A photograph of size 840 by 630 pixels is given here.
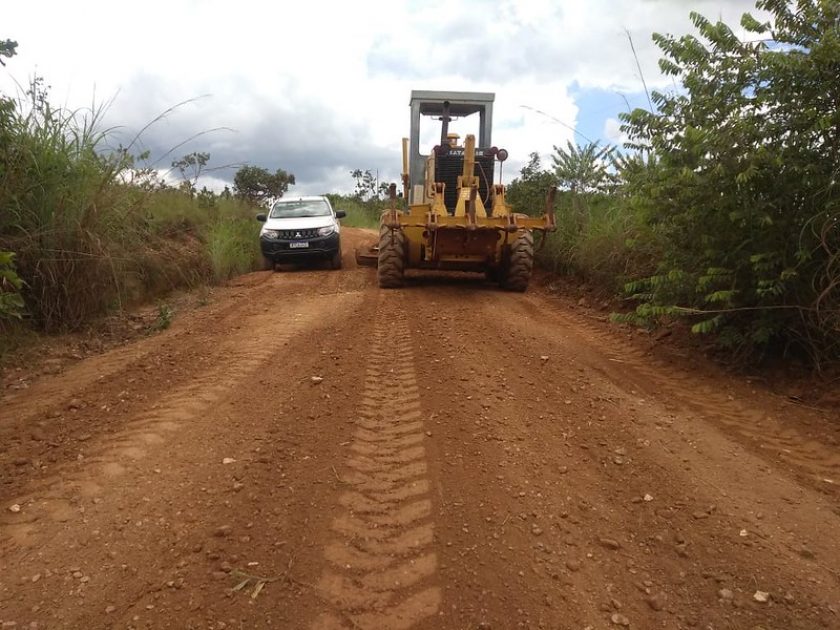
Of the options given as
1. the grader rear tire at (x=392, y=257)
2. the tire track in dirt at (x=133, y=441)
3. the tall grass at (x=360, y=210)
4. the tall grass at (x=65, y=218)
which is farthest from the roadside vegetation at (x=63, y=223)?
the tall grass at (x=360, y=210)

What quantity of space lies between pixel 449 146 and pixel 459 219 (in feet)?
7.91

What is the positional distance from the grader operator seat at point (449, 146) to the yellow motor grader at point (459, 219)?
2cm

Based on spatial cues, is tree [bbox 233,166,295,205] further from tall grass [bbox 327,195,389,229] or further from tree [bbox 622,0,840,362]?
tree [bbox 622,0,840,362]

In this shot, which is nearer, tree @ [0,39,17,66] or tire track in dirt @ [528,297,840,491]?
tire track in dirt @ [528,297,840,491]

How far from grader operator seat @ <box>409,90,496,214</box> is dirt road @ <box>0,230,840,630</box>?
19.0 ft

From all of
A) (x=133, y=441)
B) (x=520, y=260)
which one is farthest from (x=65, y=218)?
(x=520, y=260)

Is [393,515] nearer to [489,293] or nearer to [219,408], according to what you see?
[219,408]

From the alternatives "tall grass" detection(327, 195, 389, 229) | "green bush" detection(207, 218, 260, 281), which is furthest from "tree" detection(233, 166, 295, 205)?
"green bush" detection(207, 218, 260, 281)

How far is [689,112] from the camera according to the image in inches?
196

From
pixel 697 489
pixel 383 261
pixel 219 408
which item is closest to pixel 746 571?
pixel 697 489

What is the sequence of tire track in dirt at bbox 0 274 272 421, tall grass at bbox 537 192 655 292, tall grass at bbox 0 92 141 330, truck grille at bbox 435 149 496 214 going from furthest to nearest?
truck grille at bbox 435 149 496 214
tall grass at bbox 537 192 655 292
tall grass at bbox 0 92 141 330
tire track in dirt at bbox 0 274 272 421

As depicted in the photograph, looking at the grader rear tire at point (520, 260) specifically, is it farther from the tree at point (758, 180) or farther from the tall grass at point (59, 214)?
the tall grass at point (59, 214)

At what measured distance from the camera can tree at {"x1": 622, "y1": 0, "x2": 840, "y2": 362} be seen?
14.1ft

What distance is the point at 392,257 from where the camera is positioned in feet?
29.5
